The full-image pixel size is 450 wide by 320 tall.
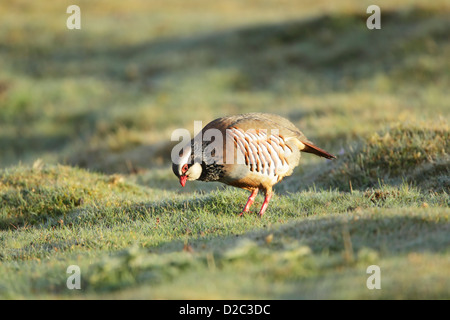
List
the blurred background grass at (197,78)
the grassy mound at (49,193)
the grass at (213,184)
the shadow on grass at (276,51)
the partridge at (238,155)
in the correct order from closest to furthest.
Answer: the grass at (213,184) < the partridge at (238,155) < the grassy mound at (49,193) < the blurred background grass at (197,78) < the shadow on grass at (276,51)

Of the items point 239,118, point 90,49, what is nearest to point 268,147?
point 239,118

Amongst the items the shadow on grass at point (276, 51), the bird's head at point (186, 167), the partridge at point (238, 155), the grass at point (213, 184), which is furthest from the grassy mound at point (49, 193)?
the shadow on grass at point (276, 51)

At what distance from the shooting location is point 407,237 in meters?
5.14

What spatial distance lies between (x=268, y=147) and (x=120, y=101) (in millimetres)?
12297

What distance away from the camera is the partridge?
6426 millimetres

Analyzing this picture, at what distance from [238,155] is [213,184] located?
3.80m

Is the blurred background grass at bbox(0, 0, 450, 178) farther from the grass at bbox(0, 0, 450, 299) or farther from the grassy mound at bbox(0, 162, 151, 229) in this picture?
the grassy mound at bbox(0, 162, 151, 229)

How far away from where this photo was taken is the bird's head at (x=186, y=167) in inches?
256

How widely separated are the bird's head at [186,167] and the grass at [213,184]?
1.81 feet

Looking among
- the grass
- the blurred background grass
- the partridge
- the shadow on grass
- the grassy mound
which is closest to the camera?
the grass

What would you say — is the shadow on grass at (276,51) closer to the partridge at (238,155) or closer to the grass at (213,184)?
the grass at (213,184)

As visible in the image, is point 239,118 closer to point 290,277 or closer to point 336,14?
point 290,277

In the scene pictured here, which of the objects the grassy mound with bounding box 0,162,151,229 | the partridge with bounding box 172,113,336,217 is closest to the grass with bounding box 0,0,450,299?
the grassy mound with bounding box 0,162,151,229
